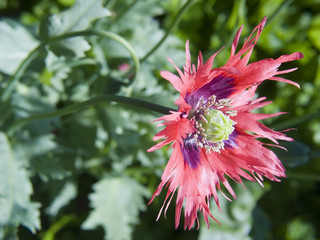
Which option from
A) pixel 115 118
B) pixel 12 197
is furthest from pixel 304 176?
pixel 12 197

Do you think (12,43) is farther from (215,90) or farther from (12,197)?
(215,90)

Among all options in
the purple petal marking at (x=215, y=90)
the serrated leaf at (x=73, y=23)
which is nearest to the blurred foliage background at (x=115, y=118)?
the serrated leaf at (x=73, y=23)

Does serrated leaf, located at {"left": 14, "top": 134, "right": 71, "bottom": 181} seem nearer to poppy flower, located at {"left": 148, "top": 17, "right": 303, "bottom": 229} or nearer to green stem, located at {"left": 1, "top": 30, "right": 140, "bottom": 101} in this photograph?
green stem, located at {"left": 1, "top": 30, "right": 140, "bottom": 101}

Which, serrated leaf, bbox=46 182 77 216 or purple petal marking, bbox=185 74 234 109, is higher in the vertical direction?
serrated leaf, bbox=46 182 77 216

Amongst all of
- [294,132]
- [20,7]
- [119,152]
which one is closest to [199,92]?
[119,152]

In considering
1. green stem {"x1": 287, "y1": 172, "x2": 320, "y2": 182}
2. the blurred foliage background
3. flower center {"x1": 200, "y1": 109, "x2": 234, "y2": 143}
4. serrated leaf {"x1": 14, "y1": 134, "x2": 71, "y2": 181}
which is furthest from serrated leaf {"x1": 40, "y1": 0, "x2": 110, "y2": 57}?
green stem {"x1": 287, "y1": 172, "x2": 320, "y2": 182}

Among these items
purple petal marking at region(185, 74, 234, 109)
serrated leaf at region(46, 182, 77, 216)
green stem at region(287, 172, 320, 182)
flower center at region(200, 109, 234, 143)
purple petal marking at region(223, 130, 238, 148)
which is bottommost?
green stem at region(287, 172, 320, 182)

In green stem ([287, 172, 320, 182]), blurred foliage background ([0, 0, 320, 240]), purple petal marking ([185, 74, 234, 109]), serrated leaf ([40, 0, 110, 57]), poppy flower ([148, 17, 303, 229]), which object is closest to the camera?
poppy flower ([148, 17, 303, 229])
